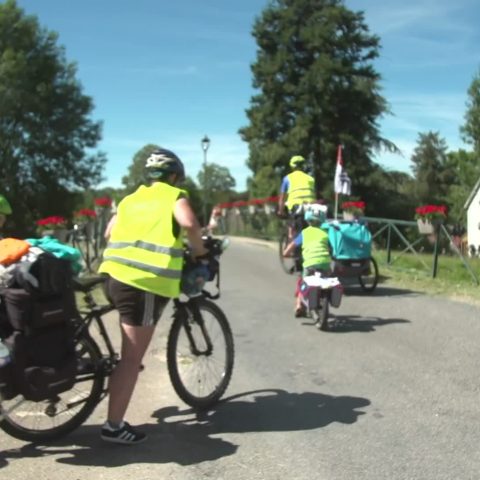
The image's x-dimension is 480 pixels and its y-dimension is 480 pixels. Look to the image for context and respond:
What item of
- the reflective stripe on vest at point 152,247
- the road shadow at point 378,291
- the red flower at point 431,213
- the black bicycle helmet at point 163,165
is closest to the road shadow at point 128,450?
the reflective stripe on vest at point 152,247

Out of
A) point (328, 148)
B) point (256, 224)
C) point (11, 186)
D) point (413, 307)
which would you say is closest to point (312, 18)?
point (328, 148)

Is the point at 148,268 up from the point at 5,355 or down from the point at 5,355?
up

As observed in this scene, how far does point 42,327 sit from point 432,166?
79767 mm

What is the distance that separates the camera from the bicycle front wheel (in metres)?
4.99

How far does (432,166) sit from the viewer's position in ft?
262

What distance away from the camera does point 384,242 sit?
15.2m

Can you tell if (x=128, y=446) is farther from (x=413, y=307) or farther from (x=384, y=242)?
(x=384, y=242)

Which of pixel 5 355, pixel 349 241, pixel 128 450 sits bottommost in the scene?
pixel 128 450

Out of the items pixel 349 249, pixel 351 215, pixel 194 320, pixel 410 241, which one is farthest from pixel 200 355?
pixel 410 241

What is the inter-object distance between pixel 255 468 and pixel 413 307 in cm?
590

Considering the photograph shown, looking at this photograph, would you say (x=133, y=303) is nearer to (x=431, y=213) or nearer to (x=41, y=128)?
(x=431, y=213)

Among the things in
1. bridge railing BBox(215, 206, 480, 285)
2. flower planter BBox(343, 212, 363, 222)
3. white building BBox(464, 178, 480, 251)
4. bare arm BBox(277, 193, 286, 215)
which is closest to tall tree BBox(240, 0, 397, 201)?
white building BBox(464, 178, 480, 251)

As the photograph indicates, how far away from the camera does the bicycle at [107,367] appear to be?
438 centimetres

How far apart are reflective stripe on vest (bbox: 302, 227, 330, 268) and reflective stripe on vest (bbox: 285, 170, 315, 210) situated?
2.91m
